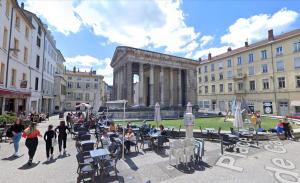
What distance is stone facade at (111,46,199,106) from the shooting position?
30.7 metres

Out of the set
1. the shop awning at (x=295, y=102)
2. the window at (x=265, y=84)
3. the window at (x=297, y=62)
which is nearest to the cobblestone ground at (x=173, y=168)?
→ the shop awning at (x=295, y=102)

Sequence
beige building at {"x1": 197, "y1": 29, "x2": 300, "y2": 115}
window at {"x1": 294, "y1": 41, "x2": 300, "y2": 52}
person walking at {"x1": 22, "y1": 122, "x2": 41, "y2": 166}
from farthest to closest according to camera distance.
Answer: beige building at {"x1": 197, "y1": 29, "x2": 300, "y2": 115} → window at {"x1": 294, "y1": 41, "x2": 300, "y2": 52} → person walking at {"x1": 22, "y1": 122, "x2": 41, "y2": 166}

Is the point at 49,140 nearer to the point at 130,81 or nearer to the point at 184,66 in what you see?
the point at 130,81

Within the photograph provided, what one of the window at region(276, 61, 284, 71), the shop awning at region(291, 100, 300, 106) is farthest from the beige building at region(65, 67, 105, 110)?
the shop awning at region(291, 100, 300, 106)

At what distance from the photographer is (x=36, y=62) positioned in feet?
87.9

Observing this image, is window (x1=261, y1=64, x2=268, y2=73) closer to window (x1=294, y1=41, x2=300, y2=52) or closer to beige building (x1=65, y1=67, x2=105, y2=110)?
window (x1=294, y1=41, x2=300, y2=52)

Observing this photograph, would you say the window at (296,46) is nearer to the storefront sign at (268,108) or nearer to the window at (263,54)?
the window at (263,54)

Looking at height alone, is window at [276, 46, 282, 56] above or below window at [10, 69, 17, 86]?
above

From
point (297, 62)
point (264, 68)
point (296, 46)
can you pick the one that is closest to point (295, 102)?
point (297, 62)

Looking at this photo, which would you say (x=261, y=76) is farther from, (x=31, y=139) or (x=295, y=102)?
(x=31, y=139)

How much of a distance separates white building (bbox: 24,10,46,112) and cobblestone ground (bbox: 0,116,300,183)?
61.3ft

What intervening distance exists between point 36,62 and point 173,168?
27643mm

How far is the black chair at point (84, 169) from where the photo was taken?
5.62m

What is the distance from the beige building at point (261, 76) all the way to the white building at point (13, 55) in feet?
133
